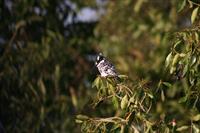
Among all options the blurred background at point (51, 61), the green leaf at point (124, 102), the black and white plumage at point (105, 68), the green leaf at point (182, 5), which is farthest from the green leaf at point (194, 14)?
the blurred background at point (51, 61)

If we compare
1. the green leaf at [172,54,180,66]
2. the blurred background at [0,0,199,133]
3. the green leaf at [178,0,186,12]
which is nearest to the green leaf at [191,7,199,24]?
the green leaf at [178,0,186,12]

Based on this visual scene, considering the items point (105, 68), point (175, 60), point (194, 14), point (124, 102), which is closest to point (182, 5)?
point (194, 14)

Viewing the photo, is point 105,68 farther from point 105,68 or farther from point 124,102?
point 124,102

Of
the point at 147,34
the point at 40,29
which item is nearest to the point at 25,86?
the point at 40,29

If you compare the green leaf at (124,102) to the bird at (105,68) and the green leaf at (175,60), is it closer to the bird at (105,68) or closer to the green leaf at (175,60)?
the bird at (105,68)

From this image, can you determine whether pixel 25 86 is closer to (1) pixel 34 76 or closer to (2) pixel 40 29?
(1) pixel 34 76

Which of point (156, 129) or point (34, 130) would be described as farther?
point (34, 130)

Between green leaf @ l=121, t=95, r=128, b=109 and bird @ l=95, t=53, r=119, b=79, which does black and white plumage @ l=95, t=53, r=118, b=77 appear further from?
green leaf @ l=121, t=95, r=128, b=109
